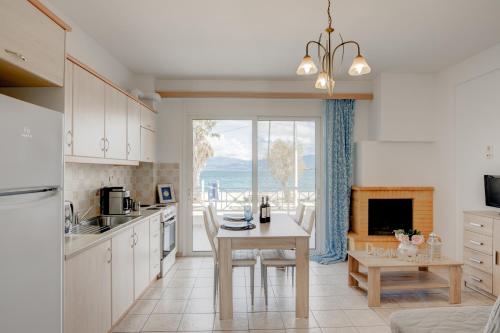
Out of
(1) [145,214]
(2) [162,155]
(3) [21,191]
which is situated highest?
(2) [162,155]

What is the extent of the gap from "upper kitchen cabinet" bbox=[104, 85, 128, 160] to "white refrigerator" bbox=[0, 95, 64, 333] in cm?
134

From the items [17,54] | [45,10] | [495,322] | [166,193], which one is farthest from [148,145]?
[495,322]

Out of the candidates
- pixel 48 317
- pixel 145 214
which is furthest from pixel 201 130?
pixel 48 317

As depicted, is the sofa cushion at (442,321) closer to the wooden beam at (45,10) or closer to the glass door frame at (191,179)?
the wooden beam at (45,10)

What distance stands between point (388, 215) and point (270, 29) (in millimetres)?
3232

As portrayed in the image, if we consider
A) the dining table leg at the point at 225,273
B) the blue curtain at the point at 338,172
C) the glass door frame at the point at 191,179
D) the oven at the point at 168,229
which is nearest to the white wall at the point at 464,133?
the blue curtain at the point at 338,172

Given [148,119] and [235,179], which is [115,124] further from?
[235,179]

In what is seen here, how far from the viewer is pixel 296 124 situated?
16.4ft

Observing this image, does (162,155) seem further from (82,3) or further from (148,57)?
(82,3)

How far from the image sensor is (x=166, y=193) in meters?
Result: 4.66

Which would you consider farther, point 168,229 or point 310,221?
point 168,229

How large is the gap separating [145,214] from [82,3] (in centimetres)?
210

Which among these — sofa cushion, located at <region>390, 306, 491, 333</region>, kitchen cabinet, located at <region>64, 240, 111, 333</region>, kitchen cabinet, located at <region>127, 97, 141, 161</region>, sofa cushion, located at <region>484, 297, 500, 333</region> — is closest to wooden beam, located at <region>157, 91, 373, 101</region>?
kitchen cabinet, located at <region>127, 97, 141, 161</region>

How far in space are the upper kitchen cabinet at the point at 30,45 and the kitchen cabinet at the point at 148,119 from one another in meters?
2.21
